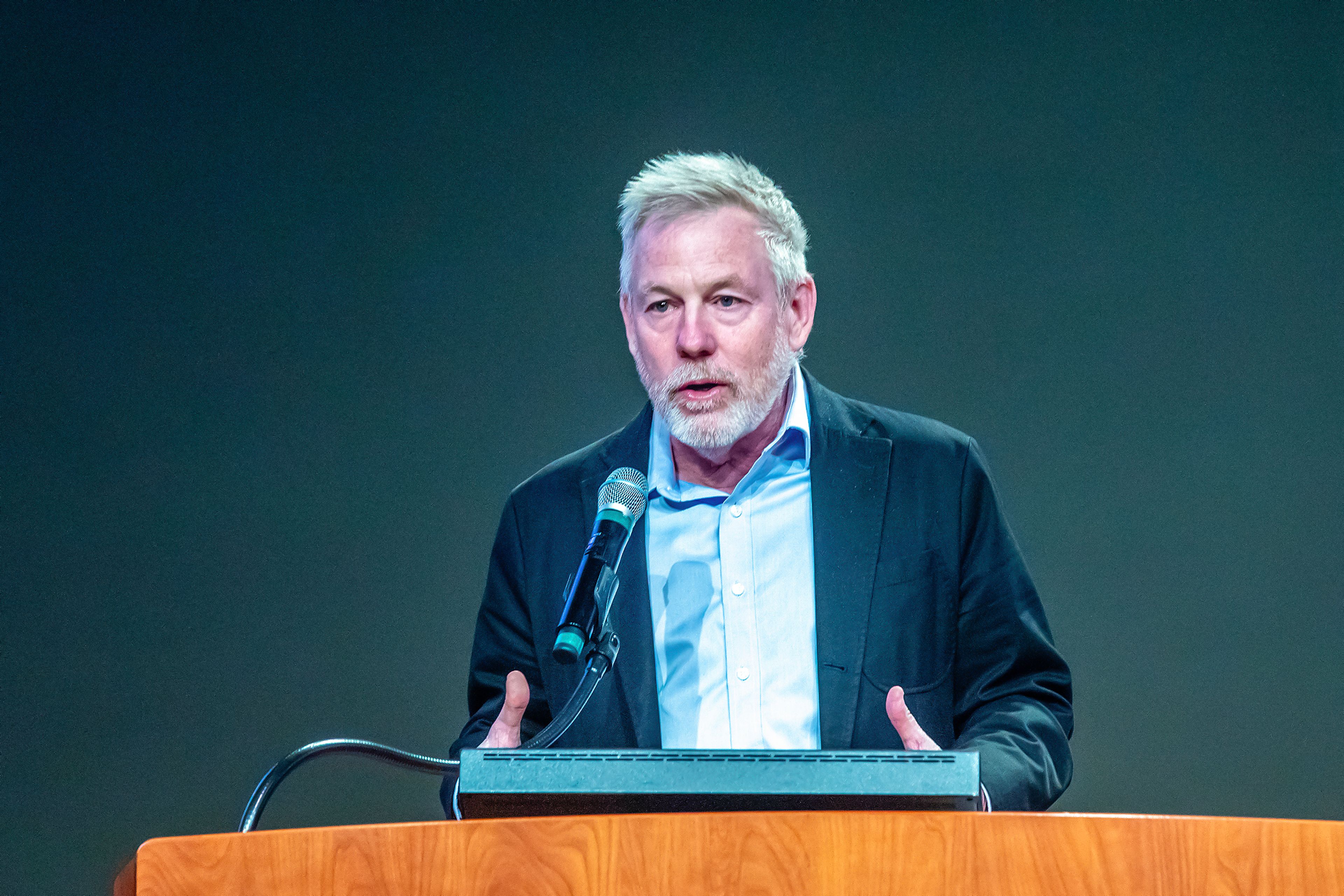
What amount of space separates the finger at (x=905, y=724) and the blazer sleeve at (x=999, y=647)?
35cm

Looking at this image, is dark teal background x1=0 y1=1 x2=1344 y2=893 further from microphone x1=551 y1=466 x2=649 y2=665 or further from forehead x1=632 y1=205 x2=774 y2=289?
microphone x1=551 y1=466 x2=649 y2=665

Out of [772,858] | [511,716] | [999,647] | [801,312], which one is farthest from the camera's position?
[801,312]

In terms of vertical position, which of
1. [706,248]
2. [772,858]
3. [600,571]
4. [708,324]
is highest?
[706,248]

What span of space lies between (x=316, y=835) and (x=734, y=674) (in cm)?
111

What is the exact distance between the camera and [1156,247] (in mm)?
2803

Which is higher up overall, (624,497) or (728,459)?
(728,459)

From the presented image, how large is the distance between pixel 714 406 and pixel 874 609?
1.36 feet

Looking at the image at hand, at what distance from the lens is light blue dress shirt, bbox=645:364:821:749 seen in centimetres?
198

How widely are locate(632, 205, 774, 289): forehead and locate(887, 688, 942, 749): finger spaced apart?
0.87 metres

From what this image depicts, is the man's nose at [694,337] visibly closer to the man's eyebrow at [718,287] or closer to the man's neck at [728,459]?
the man's eyebrow at [718,287]

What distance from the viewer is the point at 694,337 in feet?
6.75

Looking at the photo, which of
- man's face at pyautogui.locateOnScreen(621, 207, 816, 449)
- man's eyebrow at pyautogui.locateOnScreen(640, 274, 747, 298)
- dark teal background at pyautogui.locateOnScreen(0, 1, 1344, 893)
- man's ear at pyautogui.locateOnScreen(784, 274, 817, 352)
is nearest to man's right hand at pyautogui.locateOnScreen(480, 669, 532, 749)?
man's face at pyautogui.locateOnScreen(621, 207, 816, 449)

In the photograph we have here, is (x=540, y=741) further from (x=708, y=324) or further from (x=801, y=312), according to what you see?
(x=801, y=312)

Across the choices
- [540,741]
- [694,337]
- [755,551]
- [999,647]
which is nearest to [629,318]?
[694,337]
